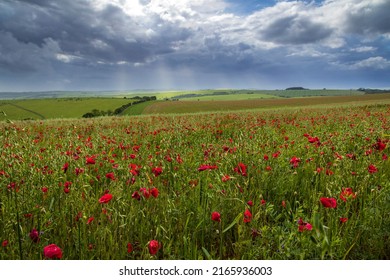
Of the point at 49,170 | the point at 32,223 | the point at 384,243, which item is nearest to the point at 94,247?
the point at 32,223

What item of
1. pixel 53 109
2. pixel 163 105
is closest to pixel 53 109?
pixel 53 109

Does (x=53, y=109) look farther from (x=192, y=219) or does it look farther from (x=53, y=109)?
(x=192, y=219)

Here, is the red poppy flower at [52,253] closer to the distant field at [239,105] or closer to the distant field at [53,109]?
the distant field at [239,105]

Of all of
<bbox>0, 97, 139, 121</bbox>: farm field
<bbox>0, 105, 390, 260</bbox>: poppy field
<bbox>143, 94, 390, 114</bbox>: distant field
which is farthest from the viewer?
<bbox>0, 97, 139, 121</bbox>: farm field

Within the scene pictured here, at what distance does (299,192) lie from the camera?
2.97 meters

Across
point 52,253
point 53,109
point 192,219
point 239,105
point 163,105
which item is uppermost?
point 163,105

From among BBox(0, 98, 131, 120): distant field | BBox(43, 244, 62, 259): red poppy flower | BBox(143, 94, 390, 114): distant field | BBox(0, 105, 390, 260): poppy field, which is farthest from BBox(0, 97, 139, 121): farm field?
BBox(43, 244, 62, 259): red poppy flower

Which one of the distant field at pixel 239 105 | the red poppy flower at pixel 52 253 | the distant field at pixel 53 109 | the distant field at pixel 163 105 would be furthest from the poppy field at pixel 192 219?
the distant field at pixel 53 109

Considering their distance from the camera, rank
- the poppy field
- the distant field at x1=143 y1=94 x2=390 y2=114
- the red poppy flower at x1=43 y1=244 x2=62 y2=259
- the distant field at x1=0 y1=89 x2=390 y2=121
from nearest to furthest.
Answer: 1. the red poppy flower at x1=43 y1=244 x2=62 y2=259
2. the poppy field
3. the distant field at x1=143 y1=94 x2=390 y2=114
4. the distant field at x1=0 y1=89 x2=390 y2=121

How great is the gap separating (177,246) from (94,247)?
27.1 inches

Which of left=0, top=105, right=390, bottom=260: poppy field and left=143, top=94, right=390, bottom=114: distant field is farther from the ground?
left=143, top=94, right=390, bottom=114: distant field

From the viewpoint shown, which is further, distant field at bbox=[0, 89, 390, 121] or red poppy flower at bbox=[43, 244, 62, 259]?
distant field at bbox=[0, 89, 390, 121]

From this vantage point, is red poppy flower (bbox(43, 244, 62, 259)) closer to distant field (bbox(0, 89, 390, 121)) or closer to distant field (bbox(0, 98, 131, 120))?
distant field (bbox(0, 89, 390, 121))
